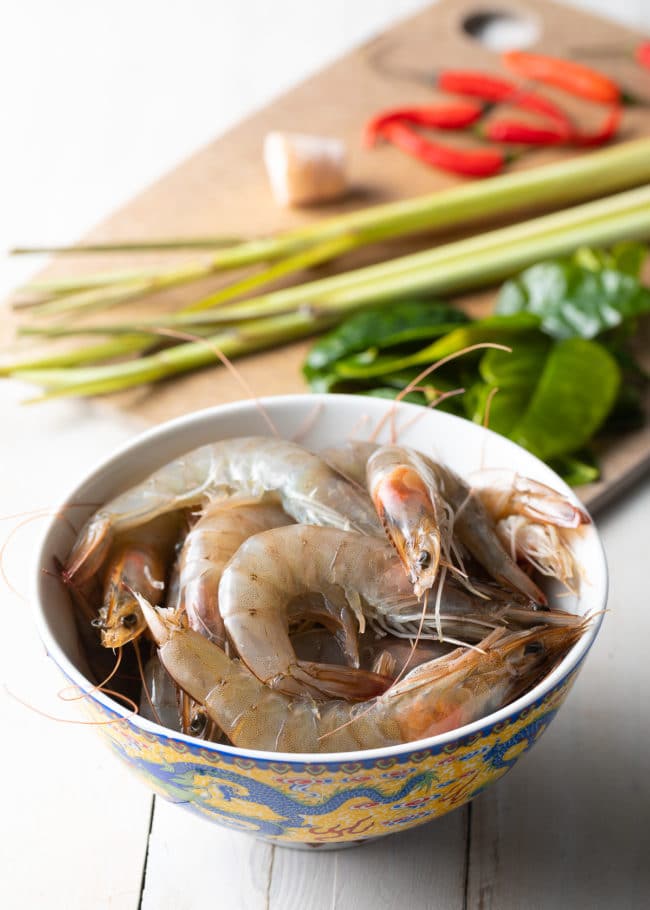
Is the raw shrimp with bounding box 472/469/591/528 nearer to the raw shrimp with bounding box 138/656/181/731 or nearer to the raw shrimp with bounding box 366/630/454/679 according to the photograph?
the raw shrimp with bounding box 366/630/454/679

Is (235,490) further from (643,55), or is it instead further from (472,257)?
(643,55)

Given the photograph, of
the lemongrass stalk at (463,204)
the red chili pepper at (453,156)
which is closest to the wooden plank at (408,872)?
the lemongrass stalk at (463,204)

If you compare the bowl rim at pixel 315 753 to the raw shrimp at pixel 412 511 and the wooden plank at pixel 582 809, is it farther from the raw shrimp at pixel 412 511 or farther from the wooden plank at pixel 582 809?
the wooden plank at pixel 582 809

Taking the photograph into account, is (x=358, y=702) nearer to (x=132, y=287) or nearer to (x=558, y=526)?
(x=558, y=526)

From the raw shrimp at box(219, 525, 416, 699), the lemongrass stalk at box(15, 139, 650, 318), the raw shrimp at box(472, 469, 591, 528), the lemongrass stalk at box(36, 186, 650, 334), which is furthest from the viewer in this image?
the lemongrass stalk at box(15, 139, 650, 318)

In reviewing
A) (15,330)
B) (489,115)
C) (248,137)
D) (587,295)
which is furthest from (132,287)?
(489,115)

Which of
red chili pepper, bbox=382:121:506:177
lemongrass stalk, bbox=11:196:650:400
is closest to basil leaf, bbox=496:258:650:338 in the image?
lemongrass stalk, bbox=11:196:650:400
